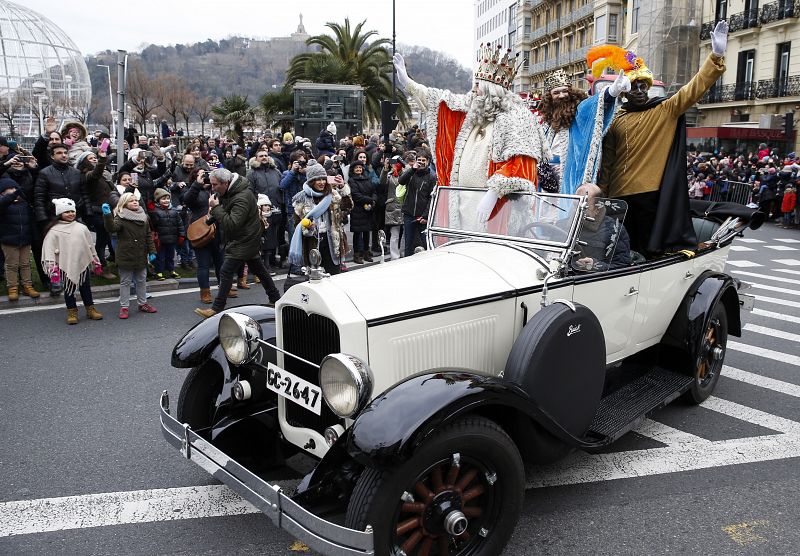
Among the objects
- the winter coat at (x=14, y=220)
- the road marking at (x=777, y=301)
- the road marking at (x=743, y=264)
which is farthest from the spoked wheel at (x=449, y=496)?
the road marking at (x=743, y=264)

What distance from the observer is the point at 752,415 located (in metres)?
5.42

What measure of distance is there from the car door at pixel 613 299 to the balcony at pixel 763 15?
31671 millimetres

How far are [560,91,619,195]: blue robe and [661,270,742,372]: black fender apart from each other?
4.09 ft

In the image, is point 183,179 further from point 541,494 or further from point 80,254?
point 541,494

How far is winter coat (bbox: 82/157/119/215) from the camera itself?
30.7 feet

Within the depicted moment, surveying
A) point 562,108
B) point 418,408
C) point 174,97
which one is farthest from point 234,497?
point 174,97

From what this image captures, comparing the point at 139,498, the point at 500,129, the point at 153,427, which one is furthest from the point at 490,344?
the point at 153,427

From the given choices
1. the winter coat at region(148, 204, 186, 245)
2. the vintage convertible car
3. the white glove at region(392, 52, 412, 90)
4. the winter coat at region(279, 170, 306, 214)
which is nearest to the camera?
the vintage convertible car

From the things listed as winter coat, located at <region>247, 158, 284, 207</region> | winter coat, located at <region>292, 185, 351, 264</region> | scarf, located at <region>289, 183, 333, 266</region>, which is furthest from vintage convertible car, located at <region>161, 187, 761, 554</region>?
winter coat, located at <region>247, 158, 284, 207</region>

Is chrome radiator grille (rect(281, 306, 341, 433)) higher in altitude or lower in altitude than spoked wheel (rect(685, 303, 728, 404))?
higher

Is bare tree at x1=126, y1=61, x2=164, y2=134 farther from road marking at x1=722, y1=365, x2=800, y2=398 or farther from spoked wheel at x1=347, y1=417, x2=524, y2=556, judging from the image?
spoked wheel at x1=347, y1=417, x2=524, y2=556

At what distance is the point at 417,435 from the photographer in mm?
2904

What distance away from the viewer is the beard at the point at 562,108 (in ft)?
18.4

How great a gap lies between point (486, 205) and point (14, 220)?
6.74 metres
